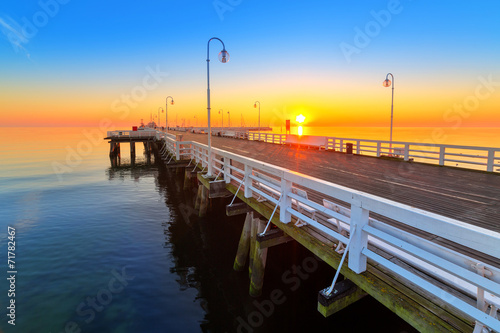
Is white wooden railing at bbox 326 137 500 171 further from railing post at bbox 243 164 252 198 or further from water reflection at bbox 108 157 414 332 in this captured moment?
railing post at bbox 243 164 252 198

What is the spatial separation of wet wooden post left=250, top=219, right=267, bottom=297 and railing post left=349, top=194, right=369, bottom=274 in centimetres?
368

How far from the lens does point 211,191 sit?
978cm

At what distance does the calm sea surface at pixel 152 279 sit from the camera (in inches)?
269

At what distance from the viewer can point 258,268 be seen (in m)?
7.21

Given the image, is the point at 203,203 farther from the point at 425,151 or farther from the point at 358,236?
the point at 425,151

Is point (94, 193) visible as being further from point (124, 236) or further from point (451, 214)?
point (451, 214)

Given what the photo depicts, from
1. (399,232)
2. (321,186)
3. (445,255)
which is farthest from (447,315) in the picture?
(321,186)

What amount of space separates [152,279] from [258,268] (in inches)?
161

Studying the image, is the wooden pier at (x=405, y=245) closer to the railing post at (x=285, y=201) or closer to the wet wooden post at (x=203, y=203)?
the railing post at (x=285, y=201)

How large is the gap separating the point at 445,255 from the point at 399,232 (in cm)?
52

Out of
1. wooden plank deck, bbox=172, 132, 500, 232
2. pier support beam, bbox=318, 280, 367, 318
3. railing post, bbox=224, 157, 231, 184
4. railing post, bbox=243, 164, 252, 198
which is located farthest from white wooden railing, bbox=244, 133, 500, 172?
railing post, bbox=224, 157, 231, 184

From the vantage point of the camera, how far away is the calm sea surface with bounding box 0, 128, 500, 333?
6828mm

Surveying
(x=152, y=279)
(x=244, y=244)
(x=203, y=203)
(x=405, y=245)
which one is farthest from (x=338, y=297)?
(x=203, y=203)

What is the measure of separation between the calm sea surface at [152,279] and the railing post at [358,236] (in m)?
3.39
